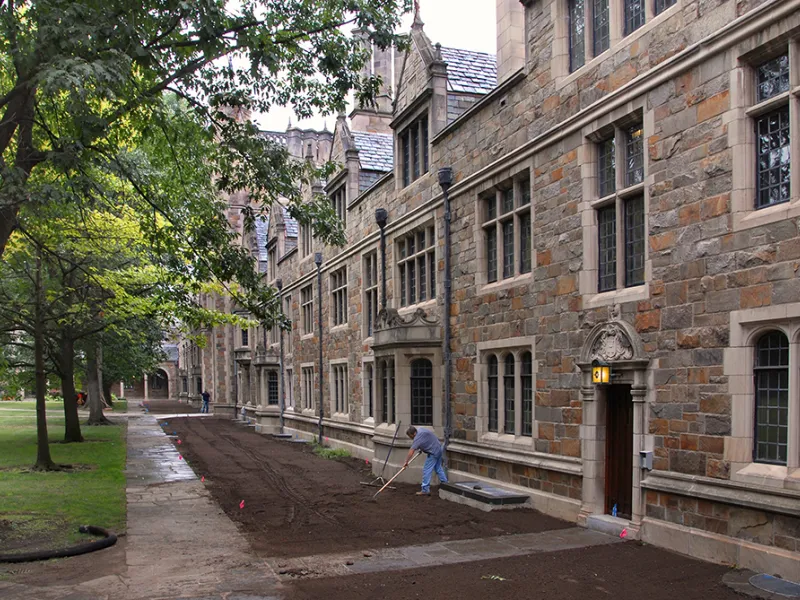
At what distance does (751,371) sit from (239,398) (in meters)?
42.7

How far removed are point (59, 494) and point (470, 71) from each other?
1263 cm

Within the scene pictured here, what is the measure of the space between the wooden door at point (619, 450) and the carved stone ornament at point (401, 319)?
601cm

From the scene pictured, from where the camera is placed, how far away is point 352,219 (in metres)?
23.5

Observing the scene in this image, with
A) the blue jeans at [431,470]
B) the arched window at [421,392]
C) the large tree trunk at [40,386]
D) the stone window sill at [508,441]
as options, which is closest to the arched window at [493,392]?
the stone window sill at [508,441]

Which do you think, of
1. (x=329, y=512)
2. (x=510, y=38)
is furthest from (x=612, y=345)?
(x=510, y=38)

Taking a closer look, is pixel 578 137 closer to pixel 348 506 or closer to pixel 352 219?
pixel 348 506

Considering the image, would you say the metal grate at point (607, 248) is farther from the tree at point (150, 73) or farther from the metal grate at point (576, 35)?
the tree at point (150, 73)

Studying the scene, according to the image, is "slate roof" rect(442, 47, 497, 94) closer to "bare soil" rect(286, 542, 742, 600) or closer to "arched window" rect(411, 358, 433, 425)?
"arched window" rect(411, 358, 433, 425)

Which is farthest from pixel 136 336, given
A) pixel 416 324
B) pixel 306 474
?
pixel 416 324

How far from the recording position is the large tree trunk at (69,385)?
23.5m

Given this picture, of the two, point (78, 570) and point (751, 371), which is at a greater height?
point (751, 371)

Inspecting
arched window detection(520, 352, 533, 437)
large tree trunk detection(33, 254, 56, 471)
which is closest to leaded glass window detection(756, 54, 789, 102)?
arched window detection(520, 352, 533, 437)

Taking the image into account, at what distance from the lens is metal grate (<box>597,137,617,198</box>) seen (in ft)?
35.8

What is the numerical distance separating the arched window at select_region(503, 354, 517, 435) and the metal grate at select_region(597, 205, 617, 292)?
316 cm
